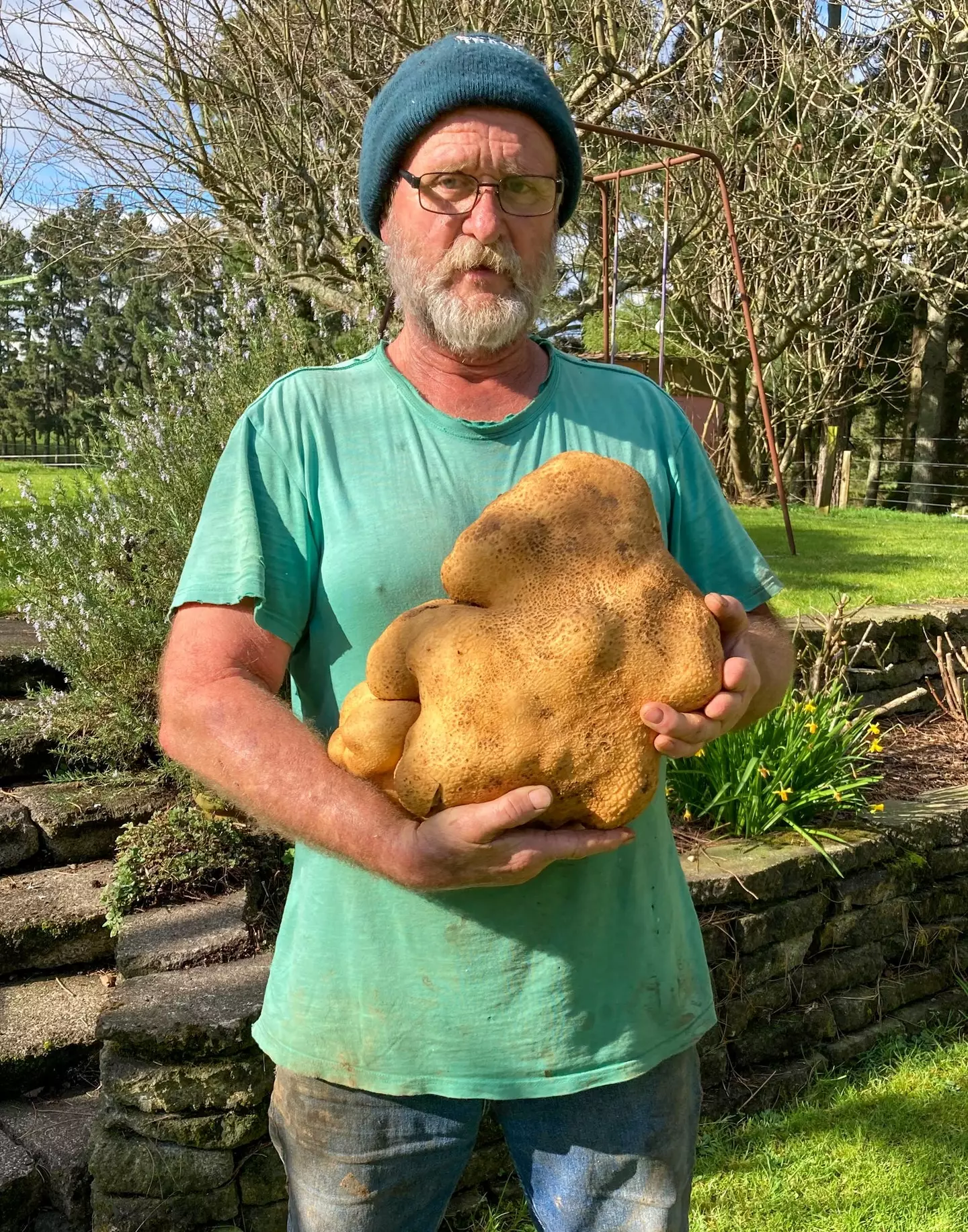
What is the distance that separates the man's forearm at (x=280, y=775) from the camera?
137cm

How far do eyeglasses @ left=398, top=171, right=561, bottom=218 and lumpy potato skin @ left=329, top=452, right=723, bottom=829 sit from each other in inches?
23.3

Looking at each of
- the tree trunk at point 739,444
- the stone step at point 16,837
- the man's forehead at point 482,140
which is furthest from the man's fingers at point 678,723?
the tree trunk at point 739,444

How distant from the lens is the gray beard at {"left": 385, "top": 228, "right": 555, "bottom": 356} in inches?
67.5

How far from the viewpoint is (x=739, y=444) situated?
18750 millimetres

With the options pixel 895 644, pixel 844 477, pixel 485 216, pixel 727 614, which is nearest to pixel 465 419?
pixel 485 216

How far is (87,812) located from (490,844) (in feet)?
11.0

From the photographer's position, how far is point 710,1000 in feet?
5.94

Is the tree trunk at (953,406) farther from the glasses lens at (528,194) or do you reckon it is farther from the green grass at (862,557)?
the glasses lens at (528,194)

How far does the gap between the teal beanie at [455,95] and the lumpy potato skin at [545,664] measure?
71cm

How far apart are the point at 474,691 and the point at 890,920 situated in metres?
3.64

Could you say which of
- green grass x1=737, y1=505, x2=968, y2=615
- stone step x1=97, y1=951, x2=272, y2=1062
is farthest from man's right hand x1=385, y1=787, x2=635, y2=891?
green grass x1=737, y1=505, x2=968, y2=615

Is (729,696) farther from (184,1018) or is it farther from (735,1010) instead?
(735,1010)

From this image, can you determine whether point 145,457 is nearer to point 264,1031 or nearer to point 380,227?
point 380,227

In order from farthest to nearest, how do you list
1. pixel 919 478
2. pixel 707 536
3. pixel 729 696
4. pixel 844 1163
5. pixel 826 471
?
pixel 919 478
pixel 826 471
pixel 844 1163
pixel 707 536
pixel 729 696
